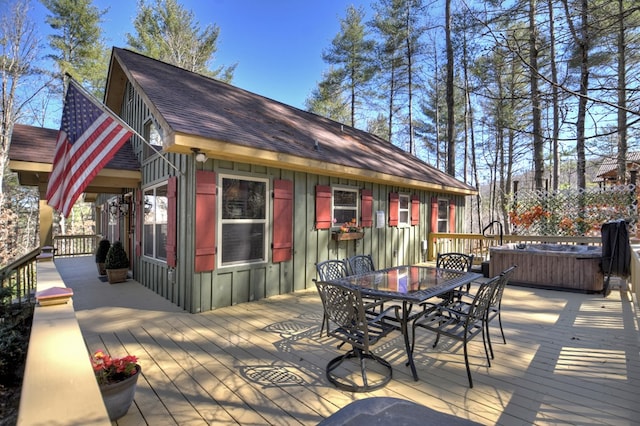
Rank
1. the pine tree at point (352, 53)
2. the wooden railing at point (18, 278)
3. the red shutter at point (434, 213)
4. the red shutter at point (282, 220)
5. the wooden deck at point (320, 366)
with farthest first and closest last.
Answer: the pine tree at point (352, 53) → the red shutter at point (434, 213) → the red shutter at point (282, 220) → the wooden railing at point (18, 278) → the wooden deck at point (320, 366)

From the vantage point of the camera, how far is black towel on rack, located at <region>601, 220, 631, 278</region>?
499 cm

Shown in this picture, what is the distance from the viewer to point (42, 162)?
5332 millimetres

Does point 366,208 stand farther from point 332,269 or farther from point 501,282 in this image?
point 501,282

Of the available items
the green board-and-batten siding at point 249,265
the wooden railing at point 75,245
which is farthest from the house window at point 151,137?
the wooden railing at point 75,245

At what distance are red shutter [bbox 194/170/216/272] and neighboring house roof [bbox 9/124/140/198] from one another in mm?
2779

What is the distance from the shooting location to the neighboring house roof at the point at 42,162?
5.29 metres

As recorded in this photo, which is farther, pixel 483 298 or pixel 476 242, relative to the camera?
pixel 476 242

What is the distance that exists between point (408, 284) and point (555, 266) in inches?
166

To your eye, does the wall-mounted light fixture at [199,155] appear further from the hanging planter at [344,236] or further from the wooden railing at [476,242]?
the wooden railing at [476,242]

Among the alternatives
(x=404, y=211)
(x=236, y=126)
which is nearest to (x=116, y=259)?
(x=236, y=126)

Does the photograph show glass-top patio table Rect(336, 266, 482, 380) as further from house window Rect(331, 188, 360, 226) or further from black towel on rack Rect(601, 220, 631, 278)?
black towel on rack Rect(601, 220, 631, 278)

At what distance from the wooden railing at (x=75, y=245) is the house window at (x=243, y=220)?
A: 880cm

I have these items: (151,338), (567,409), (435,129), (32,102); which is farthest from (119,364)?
(435,129)

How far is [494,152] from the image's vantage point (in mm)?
18047
